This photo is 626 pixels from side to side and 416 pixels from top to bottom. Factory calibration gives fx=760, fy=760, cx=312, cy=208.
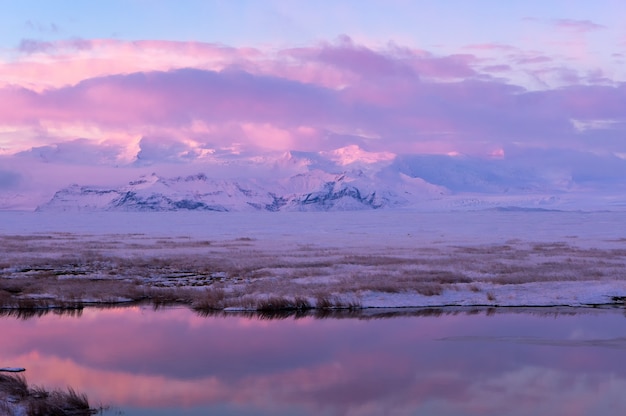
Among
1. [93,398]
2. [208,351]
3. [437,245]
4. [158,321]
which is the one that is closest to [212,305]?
[158,321]

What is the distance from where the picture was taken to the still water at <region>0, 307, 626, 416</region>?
49.8 feet

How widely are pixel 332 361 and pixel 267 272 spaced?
1612 centimetres

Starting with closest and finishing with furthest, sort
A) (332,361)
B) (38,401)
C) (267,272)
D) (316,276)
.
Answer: (38,401) → (332,361) → (316,276) → (267,272)

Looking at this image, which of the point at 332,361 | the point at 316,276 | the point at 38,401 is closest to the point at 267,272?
the point at 316,276

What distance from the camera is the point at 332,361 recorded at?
18.9m

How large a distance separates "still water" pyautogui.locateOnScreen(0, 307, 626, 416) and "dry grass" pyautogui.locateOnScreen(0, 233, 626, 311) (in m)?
2.35

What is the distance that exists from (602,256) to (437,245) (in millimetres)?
14383

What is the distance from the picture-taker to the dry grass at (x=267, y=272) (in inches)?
1085

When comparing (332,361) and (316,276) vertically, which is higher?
(316,276)

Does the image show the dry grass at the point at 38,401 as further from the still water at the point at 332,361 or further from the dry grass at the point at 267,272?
the dry grass at the point at 267,272

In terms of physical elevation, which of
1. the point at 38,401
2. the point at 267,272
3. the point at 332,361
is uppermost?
the point at 267,272

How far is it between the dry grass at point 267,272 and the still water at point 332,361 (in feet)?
7.70

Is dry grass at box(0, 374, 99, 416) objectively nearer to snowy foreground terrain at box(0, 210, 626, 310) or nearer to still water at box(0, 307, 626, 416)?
still water at box(0, 307, 626, 416)

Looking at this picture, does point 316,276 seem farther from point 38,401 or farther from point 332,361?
point 38,401
